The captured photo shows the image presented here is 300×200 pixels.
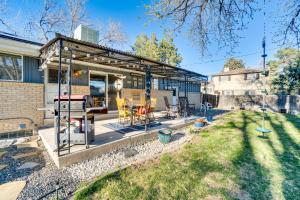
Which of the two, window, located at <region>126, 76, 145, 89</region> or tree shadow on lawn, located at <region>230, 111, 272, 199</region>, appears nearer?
tree shadow on lawn, located at <region>230, 111, 272, 199</region>

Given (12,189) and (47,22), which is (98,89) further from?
(47,22)

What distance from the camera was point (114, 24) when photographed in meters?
19.0

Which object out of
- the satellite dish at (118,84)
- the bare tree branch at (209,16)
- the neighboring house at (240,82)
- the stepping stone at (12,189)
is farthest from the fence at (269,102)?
the stepping stone at (12,189)

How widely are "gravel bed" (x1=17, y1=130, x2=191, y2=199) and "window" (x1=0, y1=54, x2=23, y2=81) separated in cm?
377

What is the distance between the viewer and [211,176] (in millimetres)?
3275

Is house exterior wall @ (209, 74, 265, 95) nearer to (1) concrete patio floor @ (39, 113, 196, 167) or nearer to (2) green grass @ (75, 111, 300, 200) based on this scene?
(2) green grass @ (75, 111, 300, 200)

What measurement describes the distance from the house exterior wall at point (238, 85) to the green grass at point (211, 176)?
23.0 meters

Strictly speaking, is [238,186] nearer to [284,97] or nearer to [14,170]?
[14,170]

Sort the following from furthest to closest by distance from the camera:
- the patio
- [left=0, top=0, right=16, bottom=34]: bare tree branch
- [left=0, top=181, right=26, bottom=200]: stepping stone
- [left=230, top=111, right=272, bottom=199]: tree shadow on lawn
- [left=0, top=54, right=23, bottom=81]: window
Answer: [left=0, top=0, right=16, bottom=34]: bare tree branch → [left=0, top=54, right=23, bottom=81]: window → the patio → [left=230, top=111, right=272, bottom=199]: tree shadow on lawn → [left=0, top=181, right=26, bottom=200]: stepping stone

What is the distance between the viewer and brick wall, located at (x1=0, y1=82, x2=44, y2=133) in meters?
5.78

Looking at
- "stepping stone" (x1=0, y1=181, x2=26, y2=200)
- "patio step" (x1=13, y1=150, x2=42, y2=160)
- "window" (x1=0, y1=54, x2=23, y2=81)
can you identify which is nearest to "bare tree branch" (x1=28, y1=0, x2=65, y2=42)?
"window" (x1=0, y1=54, x2=23, y2=81)

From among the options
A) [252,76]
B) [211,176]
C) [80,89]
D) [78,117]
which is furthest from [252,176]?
[252,76]

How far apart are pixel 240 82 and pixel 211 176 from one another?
1060 inches

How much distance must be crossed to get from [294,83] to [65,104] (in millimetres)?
23329
